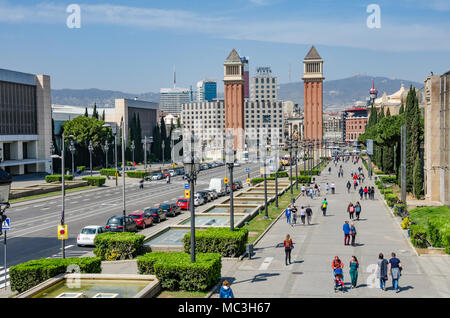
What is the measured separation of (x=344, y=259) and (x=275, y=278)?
5.01m

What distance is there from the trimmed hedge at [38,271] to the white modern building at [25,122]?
7086 cm

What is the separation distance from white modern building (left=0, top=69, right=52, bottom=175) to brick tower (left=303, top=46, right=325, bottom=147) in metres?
85.4

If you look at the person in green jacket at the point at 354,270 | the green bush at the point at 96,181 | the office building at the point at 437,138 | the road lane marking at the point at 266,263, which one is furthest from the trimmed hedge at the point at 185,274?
the green bush at the point at 96,181

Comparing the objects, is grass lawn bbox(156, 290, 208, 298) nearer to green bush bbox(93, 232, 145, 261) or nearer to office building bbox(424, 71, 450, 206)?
green bush bbox(93, 232, 145, 261)

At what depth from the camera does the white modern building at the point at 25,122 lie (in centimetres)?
8938

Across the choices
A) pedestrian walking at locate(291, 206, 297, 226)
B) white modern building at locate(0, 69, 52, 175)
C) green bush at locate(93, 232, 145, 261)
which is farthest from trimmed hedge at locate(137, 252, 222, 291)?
white modern building at locate(0, 69, 52, 175)

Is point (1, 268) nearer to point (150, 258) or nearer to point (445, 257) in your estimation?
point (150, 258)

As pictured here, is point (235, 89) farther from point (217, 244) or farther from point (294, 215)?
point (217, 244)

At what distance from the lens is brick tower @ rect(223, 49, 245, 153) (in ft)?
570

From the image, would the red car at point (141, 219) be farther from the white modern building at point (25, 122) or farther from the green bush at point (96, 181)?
the white modern building at point (25, 122)

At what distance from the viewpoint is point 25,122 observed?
9462cm

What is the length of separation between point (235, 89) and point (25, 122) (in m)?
91.8

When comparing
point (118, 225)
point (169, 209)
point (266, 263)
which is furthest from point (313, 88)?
point (266, 263)
